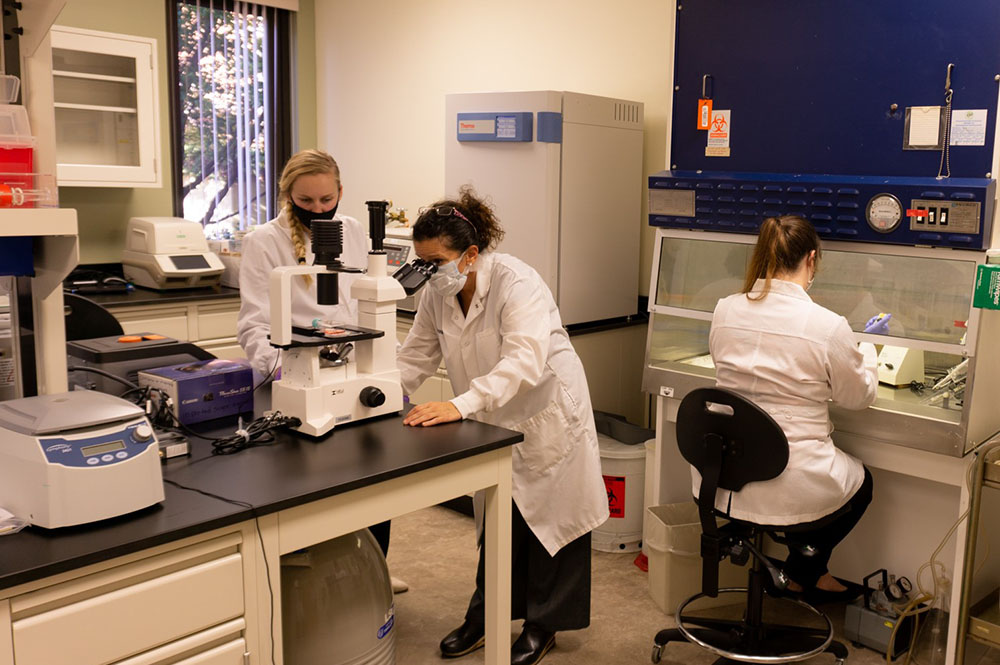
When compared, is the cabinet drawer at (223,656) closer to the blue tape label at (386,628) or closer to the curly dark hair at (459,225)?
the blue tape label at (386,628)

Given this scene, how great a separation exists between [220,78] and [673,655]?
3.70 metres

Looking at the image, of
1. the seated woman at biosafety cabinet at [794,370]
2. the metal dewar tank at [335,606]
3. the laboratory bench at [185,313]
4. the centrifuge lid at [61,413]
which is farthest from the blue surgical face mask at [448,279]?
the laboratory bench at [185,313]

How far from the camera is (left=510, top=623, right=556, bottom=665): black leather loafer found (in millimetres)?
2596

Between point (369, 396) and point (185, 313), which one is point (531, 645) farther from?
point (185, 313)

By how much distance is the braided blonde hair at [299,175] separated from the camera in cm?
268

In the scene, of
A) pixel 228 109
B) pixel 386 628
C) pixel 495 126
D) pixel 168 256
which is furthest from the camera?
pixel 228 109

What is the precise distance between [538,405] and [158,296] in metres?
2.28

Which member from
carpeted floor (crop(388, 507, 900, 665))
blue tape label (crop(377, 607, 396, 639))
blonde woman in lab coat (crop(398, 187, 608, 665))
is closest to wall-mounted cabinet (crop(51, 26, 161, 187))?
carpeted floor (crop(388, 507, 900, 665))

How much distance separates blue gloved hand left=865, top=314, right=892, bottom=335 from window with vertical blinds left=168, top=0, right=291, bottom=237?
3451 mm

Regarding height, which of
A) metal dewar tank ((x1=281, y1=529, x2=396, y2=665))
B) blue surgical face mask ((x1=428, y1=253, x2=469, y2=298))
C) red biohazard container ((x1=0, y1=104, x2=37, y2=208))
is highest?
red biohazard container ((x1=0, y1=104, x2=37, y2=208))

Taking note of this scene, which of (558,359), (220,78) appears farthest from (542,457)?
(220,78)

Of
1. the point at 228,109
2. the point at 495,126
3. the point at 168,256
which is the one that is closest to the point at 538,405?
the point at 495,126

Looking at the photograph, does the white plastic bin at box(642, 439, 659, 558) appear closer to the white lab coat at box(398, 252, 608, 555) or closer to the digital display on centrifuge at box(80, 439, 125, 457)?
the white lab coat at box(398, 252, 608, 555)

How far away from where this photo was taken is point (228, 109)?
4.85 metres
